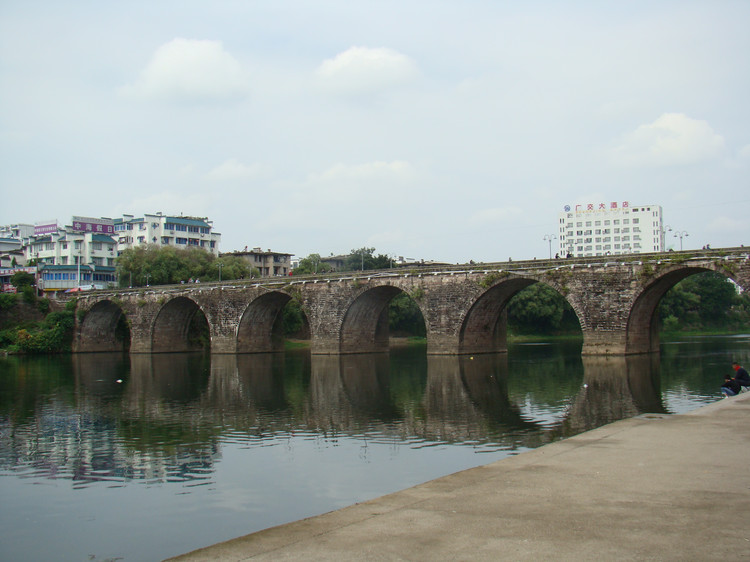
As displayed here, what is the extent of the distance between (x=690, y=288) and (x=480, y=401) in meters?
68.7

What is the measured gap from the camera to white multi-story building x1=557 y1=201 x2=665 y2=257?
14500cm

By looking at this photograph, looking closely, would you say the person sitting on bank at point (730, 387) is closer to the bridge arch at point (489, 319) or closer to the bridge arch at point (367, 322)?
the bridge arch at point (489, 319)

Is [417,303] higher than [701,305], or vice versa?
[417,303]

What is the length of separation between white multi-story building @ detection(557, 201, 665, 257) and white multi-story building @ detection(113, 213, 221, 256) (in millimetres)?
74349

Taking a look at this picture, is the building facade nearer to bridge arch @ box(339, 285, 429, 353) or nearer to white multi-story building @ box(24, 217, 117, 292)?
white multi-story building @ box(24, 217, 117, 292)

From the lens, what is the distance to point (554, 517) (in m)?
6.89

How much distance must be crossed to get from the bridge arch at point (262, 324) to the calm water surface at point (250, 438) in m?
19.5

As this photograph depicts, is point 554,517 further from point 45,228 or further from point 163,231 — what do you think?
point 45,228

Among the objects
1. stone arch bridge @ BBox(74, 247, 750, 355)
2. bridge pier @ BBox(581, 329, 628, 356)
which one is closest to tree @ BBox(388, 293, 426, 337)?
stone arch bridge @ BBox(74, 247, 750, 355)

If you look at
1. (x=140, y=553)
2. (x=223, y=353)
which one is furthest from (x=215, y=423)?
(x=223, y=353)

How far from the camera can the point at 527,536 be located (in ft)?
20.6

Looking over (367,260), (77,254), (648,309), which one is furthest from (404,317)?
(77,254)

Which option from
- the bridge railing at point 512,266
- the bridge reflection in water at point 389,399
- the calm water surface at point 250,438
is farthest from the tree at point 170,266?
the calm water surface at point 250,438

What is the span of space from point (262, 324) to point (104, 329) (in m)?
19.8
